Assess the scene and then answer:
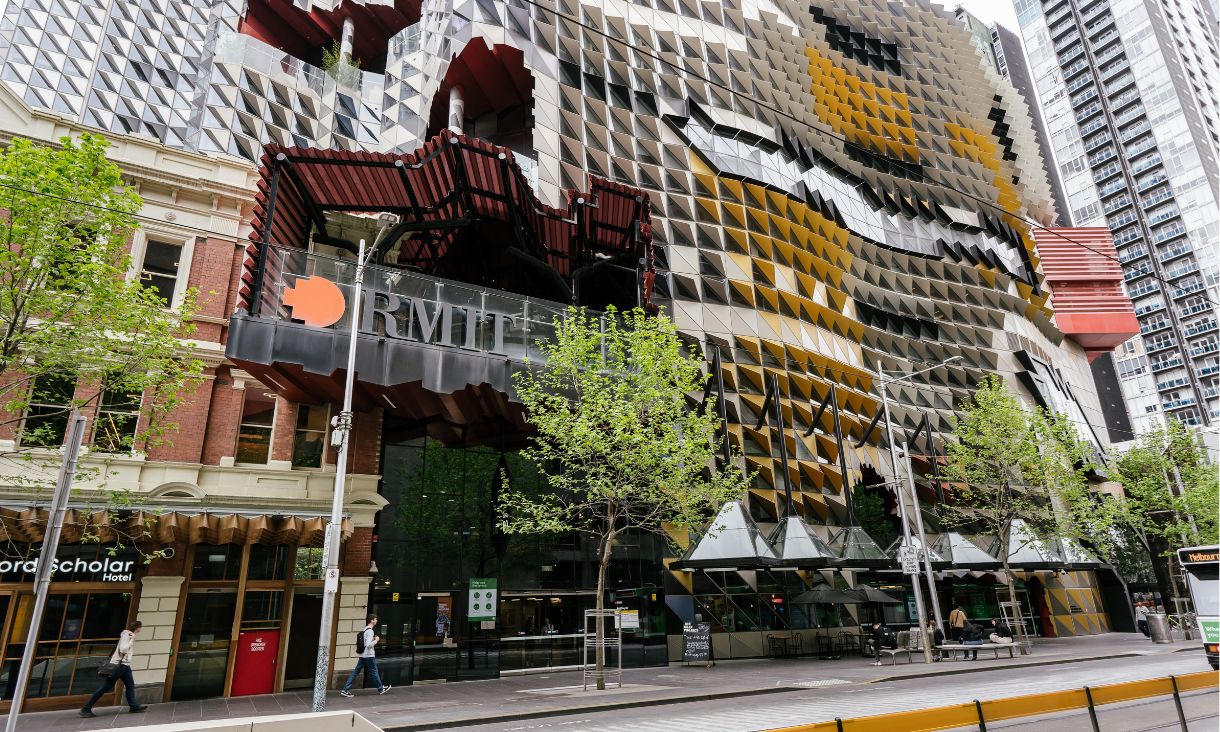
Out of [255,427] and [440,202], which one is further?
Result: [440,202]

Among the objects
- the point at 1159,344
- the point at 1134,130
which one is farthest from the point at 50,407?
the point at 1134,130

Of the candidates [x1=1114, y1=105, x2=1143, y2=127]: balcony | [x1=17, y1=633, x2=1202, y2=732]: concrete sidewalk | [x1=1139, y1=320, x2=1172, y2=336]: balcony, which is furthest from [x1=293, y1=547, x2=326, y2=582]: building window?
[x1=1114, y1=105, x2=1143, y2=127]: balcony

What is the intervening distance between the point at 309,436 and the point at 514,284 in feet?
35.2

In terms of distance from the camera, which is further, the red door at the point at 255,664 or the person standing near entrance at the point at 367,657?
the red door at the point at 255,664

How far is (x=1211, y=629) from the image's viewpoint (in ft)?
56.4

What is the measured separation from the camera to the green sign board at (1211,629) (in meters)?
17.1

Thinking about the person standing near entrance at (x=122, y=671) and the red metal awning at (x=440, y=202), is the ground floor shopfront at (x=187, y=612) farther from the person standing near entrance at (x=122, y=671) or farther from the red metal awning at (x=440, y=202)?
the red metal awning at (x=440, y=202)

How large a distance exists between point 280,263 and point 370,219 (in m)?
6.34

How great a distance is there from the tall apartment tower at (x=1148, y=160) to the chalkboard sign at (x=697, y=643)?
100628 millimetres

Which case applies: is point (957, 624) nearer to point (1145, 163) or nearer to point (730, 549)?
→ point (730, 549)

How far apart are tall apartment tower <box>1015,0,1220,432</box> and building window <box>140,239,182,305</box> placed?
116 meters

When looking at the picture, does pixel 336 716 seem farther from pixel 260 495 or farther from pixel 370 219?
pixel 370 219

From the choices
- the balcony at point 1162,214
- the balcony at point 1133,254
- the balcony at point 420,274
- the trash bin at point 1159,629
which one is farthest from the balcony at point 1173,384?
the balcony at point 420,274

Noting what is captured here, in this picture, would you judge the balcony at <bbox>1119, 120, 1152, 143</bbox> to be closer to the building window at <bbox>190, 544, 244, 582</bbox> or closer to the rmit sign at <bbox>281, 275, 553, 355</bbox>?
the rmit sign at <bbox>281, 275, 553, 355</bbox>
